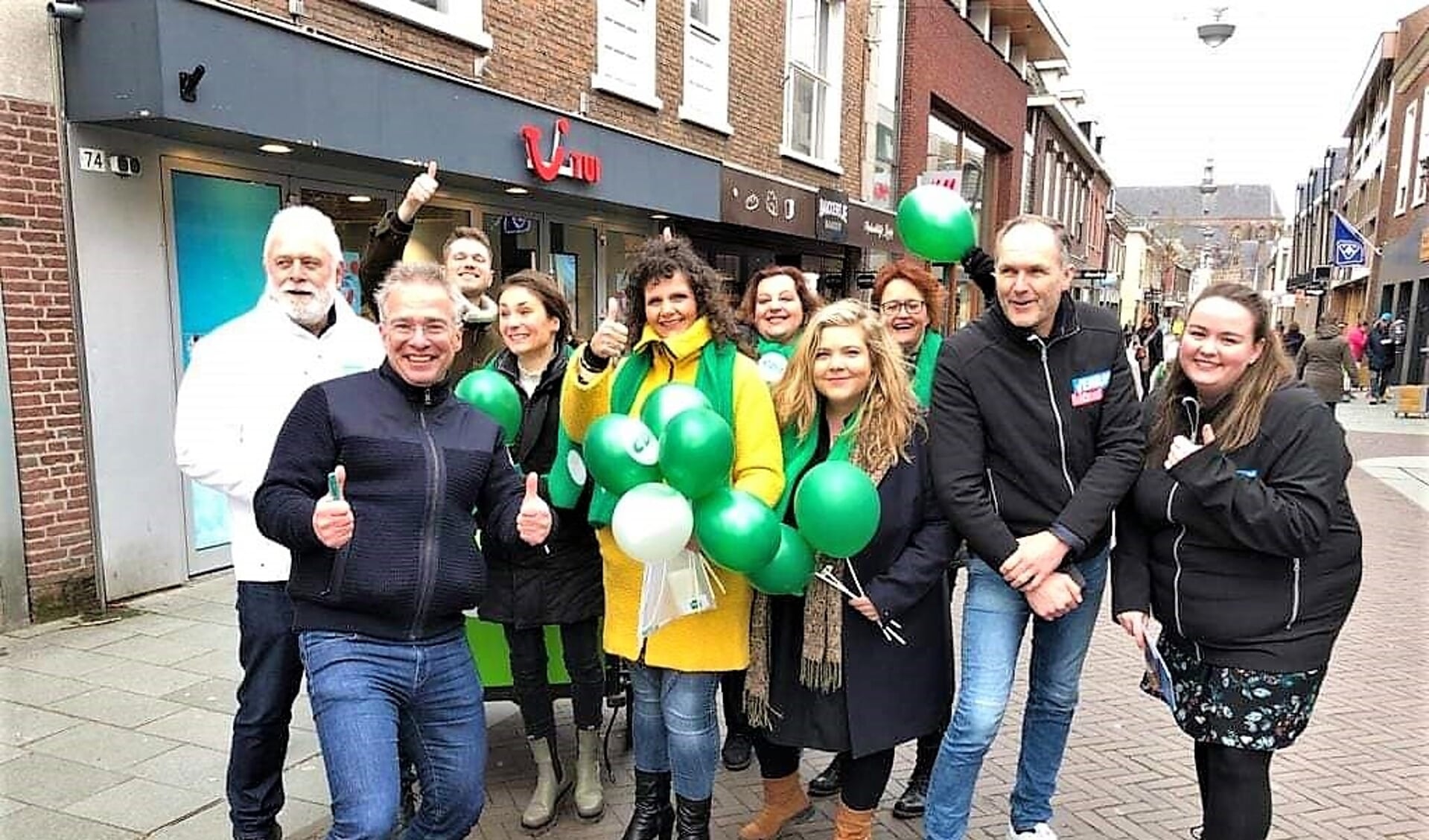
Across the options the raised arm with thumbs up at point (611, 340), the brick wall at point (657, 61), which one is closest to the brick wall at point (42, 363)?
the brick wall at point (657, 61)

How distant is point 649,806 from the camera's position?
10.1 ft

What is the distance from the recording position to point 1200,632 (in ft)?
8.59

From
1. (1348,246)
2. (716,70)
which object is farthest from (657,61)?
(1348,246)

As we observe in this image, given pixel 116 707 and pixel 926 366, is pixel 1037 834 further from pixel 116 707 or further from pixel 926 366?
→ pixel 116 707

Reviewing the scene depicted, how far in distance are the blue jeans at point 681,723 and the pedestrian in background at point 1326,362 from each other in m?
12.7

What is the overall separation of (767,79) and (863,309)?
411 inches

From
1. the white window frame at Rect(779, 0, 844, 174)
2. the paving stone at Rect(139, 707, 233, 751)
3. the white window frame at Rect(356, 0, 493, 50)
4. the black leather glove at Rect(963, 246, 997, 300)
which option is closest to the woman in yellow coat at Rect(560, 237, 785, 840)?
the black leather glove at Rect(963, 246, 997, 300)

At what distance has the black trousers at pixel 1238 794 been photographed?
2629 mm

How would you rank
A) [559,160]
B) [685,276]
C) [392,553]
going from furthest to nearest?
[559,160]
[685,276]
[392,553]

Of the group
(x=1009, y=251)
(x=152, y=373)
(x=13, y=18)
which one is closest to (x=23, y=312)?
(x=152, y=373)

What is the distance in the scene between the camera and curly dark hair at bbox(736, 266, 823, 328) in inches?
168

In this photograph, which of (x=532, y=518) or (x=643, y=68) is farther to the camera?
(x=643, y=68)

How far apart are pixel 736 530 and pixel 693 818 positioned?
1.04 meters

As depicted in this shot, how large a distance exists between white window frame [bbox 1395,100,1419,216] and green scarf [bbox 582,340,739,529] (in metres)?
29.2
